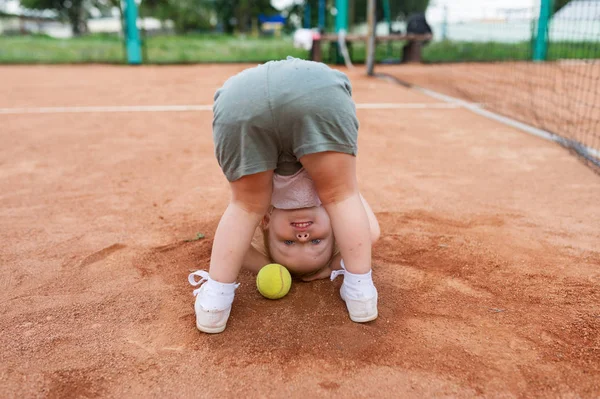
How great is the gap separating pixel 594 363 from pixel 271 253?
121 cm

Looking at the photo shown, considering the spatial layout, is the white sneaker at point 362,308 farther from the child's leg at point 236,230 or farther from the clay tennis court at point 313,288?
the child's leg at point 236,230

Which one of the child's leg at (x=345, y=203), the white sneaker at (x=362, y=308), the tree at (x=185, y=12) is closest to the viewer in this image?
the child's leg at (x=345, y=203)

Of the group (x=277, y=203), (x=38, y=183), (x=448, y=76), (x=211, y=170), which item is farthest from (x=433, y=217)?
(x=448, y=76)

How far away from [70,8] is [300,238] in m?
45.5

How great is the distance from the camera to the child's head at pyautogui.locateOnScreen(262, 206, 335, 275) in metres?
2.10

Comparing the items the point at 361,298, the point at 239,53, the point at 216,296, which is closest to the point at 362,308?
the point at 361,298

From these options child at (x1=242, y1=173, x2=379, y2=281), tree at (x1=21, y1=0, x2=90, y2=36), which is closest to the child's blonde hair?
child at (x1=242, y1=173, x2=379, y2=281)

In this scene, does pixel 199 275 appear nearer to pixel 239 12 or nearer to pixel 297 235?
pixel 297 235

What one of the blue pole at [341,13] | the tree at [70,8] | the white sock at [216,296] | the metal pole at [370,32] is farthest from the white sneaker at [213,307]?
the tree at [70,8]

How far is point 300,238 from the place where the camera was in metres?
2.13

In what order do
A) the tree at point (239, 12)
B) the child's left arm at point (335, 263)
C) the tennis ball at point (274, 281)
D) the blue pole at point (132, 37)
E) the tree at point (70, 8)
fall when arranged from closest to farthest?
1. the tennis ball at point (274, 281)
2. the child's left arm at point (335, 263)
3. the blue pole at point (132, 37)
4. the tree at point (239, 12)
5. the tree at point (70, 8)

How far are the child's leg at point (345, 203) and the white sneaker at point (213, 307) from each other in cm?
44

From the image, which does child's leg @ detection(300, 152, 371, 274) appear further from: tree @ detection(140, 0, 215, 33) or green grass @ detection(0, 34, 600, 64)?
tree @ detection(140, 0, 215, 33)

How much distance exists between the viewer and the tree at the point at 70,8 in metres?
39.7
